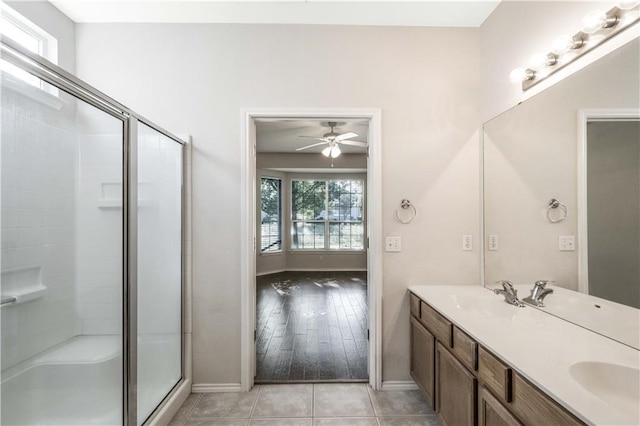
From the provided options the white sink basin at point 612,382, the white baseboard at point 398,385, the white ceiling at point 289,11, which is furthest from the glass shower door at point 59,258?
the white sink basin at point 612,382

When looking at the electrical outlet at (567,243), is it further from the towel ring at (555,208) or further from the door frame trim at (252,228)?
A: the door frame trim at (252,228)

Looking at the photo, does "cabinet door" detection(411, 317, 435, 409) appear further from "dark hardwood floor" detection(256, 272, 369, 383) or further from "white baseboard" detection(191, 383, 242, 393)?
"white baseboard" detection(191, 383, 242, 393)

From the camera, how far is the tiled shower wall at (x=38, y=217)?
1304 mm

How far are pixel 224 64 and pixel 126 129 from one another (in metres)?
1.01

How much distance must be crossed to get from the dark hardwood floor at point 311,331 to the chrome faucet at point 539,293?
1.39m

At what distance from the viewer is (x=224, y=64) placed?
2252mm

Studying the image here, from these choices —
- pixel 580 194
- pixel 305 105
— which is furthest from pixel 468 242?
pixel 305 105

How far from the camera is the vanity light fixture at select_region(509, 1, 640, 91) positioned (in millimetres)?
1223

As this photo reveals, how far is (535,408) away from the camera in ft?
3.26

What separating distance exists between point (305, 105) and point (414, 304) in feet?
5.71

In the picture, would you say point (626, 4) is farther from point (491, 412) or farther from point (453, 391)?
point (453, 391)

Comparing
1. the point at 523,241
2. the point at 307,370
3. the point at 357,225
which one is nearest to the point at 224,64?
the point at 523,241

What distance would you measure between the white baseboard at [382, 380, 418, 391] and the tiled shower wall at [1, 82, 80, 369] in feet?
6.89

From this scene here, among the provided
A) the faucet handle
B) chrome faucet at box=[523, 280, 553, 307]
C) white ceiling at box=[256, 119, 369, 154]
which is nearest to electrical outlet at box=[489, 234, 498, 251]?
the faucet handle
